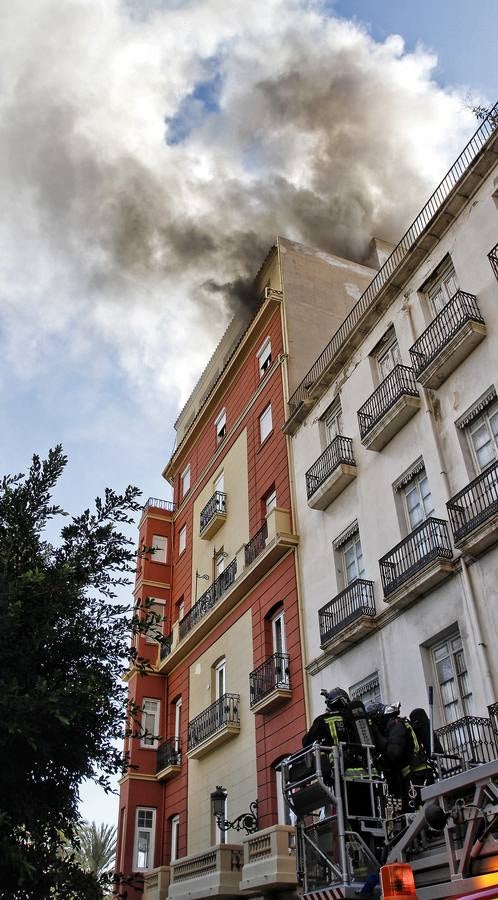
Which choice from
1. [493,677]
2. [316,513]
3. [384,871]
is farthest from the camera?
[316,513]

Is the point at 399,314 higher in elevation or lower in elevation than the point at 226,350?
lower

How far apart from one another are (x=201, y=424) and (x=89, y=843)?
24.7 meters

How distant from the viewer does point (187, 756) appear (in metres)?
23.5

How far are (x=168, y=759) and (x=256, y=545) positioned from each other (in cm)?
817

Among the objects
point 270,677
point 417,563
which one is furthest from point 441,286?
point 270,677

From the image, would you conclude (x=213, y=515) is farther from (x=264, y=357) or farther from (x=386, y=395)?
(x=386, y=395)

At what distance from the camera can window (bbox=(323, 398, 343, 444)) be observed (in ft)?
66.7

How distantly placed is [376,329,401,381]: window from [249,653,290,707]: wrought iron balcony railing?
7.45m

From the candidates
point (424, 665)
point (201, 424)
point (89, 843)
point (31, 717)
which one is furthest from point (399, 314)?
point (89, 843)

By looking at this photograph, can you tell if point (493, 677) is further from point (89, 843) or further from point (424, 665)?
point (89, 843)

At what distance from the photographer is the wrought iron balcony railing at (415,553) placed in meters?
14.2

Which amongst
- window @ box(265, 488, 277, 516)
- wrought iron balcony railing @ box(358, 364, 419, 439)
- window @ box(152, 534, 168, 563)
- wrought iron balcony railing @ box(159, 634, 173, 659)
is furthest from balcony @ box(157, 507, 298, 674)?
window @ box(152, 534, 168, 563)

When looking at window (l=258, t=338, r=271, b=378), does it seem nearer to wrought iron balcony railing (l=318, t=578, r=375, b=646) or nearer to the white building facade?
the white building facade

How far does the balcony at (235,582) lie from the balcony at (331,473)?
4.82 feet
